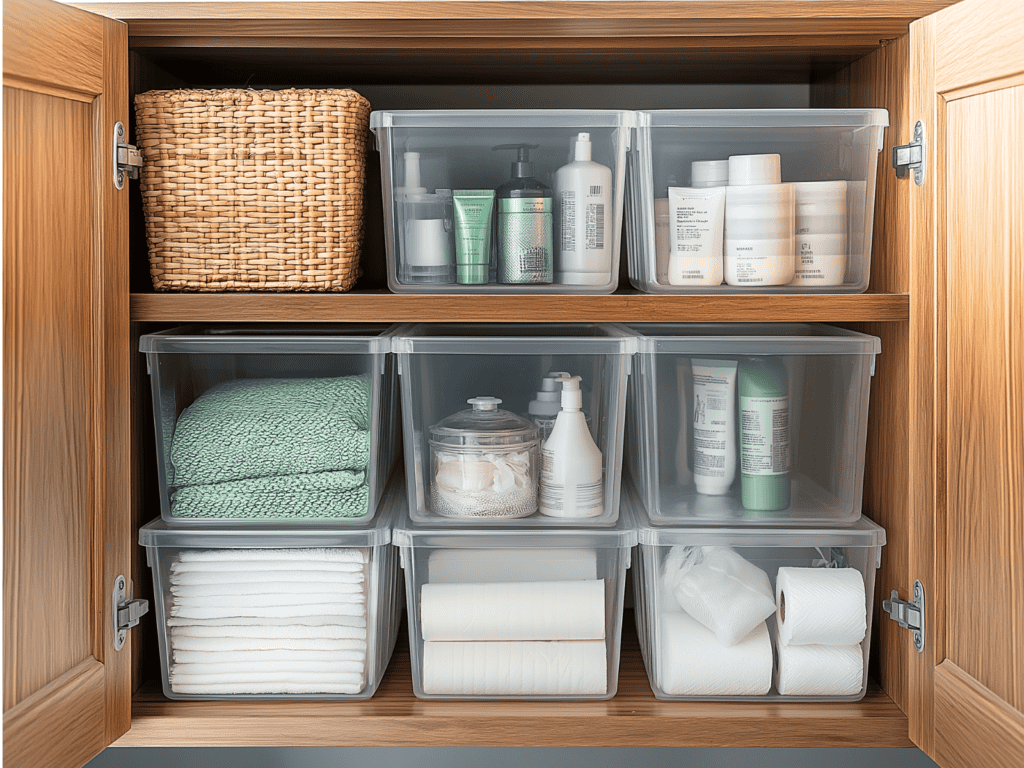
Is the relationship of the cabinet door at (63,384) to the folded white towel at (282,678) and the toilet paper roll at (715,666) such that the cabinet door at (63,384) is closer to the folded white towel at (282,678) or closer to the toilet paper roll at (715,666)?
the folded white towel at (282,678)

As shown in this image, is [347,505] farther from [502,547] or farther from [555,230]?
[555,230]

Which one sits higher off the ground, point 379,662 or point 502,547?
point 502,547

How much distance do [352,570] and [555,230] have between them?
0.44 m

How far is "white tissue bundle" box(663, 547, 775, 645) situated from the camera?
36.7 inches

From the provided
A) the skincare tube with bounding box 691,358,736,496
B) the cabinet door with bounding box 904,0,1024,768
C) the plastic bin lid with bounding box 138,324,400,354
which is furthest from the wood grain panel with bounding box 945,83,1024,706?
the plastic bin lid with bounding box 138,324,400,354

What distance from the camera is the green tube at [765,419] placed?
93 cm

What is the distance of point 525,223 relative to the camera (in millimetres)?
914

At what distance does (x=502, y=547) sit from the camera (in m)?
0.95

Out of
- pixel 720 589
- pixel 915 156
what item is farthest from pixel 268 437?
pixel 915 156

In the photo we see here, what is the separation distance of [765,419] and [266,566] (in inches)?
23.1

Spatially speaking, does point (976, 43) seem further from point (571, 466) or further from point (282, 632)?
point (282, 632)

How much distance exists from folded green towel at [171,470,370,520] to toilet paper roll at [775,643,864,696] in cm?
51

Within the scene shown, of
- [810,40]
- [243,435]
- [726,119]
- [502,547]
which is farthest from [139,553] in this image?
[810,40]

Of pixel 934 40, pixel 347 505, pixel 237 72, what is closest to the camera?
pixel 934 40
